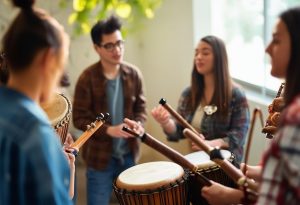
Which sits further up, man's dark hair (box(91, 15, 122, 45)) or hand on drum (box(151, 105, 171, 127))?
man's dark hair (box(91, 15, 122, 45))

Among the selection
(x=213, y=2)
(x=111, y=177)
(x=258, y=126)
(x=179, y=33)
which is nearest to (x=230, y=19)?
(x=213, y=2)

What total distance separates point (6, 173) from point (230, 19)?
273cm

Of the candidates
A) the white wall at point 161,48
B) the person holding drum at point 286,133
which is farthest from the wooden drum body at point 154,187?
the white wall at point 161,48

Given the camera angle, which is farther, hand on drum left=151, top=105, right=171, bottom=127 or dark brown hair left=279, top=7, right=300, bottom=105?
hand on drum left=151, top=105, right=171, bottom=127

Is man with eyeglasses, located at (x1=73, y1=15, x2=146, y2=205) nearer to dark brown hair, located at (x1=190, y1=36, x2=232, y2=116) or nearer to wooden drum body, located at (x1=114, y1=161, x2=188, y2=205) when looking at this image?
dark brown hair, located at (x1=190, y1=36, x2=232, y2=116)

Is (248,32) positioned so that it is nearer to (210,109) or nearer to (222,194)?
(210,109)

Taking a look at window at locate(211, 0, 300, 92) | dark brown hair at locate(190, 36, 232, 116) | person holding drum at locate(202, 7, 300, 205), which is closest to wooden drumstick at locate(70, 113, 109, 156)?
dark brown hair at locate(190, 36, 232, 116)

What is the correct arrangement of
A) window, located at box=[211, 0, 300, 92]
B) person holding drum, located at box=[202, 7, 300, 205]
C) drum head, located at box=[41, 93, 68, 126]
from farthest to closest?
window, located at box=[211, 0, 300, 92] < drum head, located at box=[41, 93, 68, 126] < person holding drum, located at box=[202, 7, 300, 205]

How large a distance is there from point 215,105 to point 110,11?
1630 millimetres

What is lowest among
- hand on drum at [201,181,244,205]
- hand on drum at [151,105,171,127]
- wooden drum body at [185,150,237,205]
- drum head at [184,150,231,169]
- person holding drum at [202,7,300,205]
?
wooden drum body at [185,150,237,205]

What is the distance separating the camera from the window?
2951 mm

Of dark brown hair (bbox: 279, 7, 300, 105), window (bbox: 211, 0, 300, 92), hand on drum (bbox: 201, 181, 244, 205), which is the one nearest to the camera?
dark brown hair (bbox: 279, 7, 300, 105)

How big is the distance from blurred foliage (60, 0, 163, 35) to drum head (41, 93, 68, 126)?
1.42m

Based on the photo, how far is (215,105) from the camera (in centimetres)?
262
